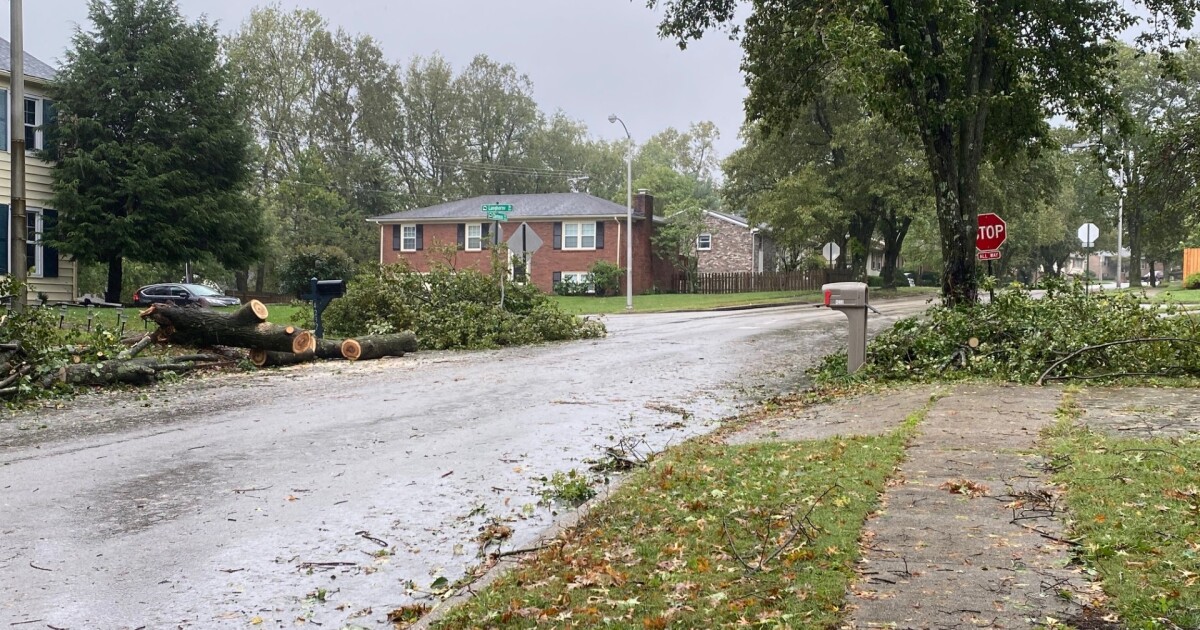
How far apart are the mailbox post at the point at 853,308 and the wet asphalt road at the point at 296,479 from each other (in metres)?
1.17

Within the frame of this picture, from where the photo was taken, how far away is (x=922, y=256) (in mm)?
73375

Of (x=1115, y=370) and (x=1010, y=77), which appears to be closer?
(x=1115, y=370)

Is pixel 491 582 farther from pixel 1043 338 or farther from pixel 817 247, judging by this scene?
pixel 817 247

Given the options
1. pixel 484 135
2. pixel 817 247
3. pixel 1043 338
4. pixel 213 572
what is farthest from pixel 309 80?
pixel 213 572

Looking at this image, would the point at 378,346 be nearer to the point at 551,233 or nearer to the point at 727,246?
the point at 551,233

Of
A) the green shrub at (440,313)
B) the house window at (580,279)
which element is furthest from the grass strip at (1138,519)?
the house window at (580,279)

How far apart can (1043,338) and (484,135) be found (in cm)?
6667

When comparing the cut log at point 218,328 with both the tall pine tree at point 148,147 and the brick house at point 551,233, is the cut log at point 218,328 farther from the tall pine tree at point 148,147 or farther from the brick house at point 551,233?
the brick house at point 551,233

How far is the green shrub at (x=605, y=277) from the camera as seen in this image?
1980 inches

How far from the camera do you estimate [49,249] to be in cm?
2814

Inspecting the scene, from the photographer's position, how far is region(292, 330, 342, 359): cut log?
49.8 feet

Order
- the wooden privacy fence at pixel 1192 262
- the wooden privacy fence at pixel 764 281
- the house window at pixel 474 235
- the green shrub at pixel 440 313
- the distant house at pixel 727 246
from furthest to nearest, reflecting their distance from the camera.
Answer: the distant house at pixel 727 246 → the wooden privacy fence at pixel 764 281 → the house window at pixel 474 235 → the wooden privacy fence at pixel 1192 262 → the green shrub at pixel 440 313

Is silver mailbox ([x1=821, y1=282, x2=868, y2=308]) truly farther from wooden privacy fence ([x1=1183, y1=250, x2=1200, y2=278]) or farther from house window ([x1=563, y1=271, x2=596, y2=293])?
wooden privacy fence ([x1=1183, y1=250, x2=1200, y2=278])

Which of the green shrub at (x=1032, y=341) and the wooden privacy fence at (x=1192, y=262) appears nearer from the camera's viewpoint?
the green shrub at (x=1032, y=341)
